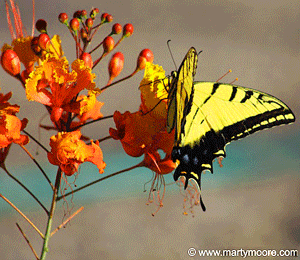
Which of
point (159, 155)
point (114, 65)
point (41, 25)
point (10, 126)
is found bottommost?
point (159, 155)

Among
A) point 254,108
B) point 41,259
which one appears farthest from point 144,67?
point 41,259

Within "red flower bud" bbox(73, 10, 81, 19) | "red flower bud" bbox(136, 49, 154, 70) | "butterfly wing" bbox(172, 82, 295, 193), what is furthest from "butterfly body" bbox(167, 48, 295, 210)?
"red flower bud" bbox(73, 10, 81, 19)

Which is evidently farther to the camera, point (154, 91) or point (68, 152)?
point (154, 91)

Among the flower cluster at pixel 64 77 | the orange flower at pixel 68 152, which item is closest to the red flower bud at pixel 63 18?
the flower cluster at pixel 64 77

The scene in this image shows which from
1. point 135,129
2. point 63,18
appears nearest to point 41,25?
point 63,18

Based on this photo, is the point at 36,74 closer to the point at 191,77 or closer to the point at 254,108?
the point at 191,77

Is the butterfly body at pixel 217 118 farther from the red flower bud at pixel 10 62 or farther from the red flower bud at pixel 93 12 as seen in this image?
the red flower bud at pixel 10 62

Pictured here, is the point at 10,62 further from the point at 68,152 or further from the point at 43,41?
the point at 68,152
